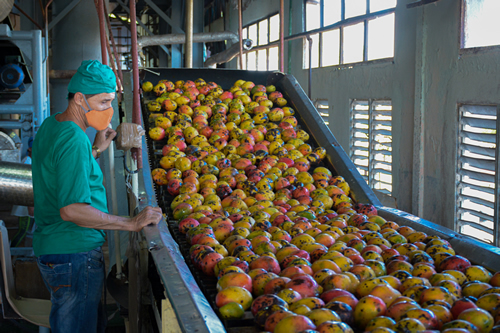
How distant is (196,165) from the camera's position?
3244mm

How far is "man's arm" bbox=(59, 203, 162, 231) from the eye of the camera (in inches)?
77.6

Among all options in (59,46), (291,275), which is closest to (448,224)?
(291,275)

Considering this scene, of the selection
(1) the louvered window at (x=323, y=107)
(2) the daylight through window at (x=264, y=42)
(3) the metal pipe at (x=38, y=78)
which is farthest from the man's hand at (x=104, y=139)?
(2) the daylight through window at (x=264, y=42)

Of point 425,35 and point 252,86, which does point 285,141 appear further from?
point 425,35

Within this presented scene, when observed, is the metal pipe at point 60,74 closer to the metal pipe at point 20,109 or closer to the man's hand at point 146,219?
the metal pipe at point 20,109

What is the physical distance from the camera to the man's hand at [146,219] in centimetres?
214

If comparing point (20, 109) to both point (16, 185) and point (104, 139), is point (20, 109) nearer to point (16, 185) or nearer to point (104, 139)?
point (16, 185)

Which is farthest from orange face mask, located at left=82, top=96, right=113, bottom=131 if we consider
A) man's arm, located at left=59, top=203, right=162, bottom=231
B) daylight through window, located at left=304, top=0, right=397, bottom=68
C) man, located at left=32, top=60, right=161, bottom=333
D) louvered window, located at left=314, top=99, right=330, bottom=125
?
louvered window, located at left=314, top=99, right=330, bottom=125

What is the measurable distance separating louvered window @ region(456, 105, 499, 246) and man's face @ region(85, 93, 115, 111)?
3962mm

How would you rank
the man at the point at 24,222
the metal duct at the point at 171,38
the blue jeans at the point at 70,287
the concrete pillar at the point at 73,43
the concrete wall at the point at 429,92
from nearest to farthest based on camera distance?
1. the blue jeans at the point at 70,287
2. the concrete wall at the point at 429,92
3. the man at the point at 24,222
4. the metal duct at the point at 171,38
5. the concrete pillar at the point at 73,43

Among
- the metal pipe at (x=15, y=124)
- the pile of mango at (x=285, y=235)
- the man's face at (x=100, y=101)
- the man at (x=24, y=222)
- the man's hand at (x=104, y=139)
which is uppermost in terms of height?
the man's face at (x=100, y=101)

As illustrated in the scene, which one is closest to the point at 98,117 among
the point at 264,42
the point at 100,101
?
the point at 100,101

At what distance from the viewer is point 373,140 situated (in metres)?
7.12

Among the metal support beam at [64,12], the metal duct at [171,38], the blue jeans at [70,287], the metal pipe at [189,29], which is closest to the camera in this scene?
the blue jeans at [70,287]
